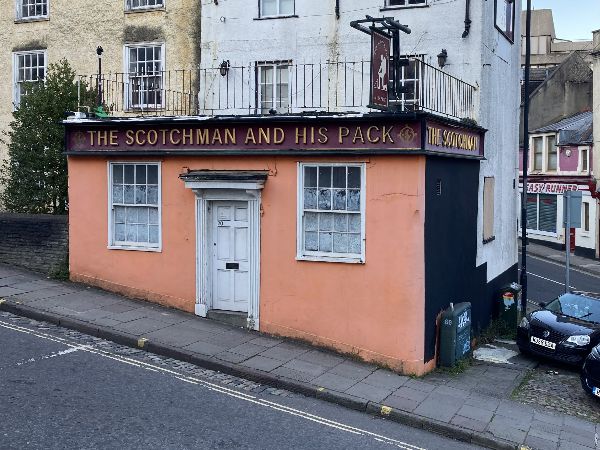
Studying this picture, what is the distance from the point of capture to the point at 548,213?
43.4 m

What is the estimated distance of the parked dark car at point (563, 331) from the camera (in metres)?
14.4

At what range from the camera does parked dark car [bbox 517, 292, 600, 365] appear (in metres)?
14.4

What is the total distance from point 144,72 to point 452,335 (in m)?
12.5

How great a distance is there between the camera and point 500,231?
19125 millimetres

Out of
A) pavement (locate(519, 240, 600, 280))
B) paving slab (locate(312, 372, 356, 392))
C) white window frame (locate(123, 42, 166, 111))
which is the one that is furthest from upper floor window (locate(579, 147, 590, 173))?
paving slab (locate(312, 372, 356, 392))

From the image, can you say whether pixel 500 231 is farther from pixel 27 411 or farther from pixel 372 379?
pixel 27 411

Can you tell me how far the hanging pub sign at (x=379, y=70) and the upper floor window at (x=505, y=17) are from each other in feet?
19.7

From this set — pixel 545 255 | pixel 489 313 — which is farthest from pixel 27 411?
pixel 545 255

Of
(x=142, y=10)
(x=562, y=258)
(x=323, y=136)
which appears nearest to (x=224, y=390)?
(x=323, y=136)

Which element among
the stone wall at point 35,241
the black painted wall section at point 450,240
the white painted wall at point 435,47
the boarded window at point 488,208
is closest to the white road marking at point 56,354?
the stone wall at point 35,241

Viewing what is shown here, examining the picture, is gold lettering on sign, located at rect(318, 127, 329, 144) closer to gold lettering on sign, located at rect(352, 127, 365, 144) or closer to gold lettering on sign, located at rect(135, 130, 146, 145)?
gold lettering on sign, located at rect(352, 127, 365, 144)

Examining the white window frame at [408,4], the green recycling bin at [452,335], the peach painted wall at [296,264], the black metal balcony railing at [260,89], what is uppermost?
the white window frame at [408,4]

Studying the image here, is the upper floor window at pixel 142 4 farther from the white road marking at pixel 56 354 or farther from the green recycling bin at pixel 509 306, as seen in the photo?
the green recycling bin at pixel 509 306

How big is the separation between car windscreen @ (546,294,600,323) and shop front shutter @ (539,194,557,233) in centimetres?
2745
